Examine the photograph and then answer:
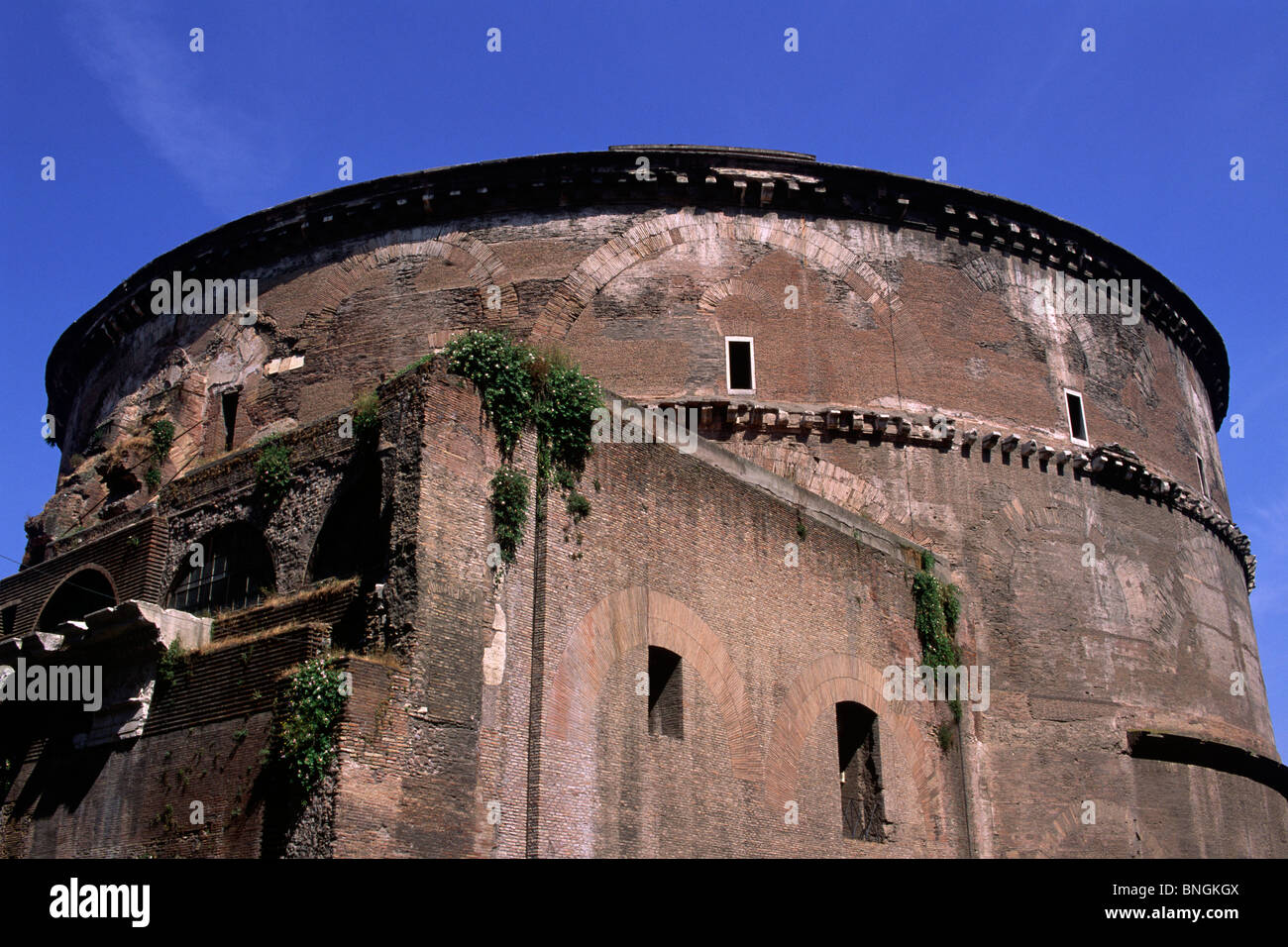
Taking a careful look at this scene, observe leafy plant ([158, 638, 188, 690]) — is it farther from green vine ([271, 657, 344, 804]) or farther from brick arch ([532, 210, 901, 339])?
brick arch ([532, 210, 901, 339])

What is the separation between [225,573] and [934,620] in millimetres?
7486

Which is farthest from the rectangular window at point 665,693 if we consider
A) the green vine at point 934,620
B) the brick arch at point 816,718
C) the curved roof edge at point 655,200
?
the curved roof edge at point 655,200

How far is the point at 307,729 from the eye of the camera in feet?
27.0

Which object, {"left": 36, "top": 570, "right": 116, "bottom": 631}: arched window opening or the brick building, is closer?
the brick building

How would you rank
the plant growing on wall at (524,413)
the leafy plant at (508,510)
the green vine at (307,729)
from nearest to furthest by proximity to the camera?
the green vine at (307,729) < the leafy plant at (508,510) < the plant growing on wall at (524,413)

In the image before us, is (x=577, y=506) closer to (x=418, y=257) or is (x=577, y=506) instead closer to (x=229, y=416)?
(x=418, y=257)

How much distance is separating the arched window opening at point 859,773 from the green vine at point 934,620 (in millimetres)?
1473

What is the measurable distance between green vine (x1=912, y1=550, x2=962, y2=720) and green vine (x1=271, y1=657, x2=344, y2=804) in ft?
24.4

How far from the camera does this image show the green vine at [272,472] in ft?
33.5

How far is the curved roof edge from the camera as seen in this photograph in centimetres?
1666

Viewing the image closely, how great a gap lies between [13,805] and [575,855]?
482 centimetres

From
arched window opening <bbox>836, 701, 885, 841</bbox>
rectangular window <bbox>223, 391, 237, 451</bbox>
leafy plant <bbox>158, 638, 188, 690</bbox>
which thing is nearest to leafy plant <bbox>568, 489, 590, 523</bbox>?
leafy plant <bbox>158, 638, 188, 690</bbox>

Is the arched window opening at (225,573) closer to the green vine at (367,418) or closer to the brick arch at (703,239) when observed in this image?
the green vine at (367,418)
